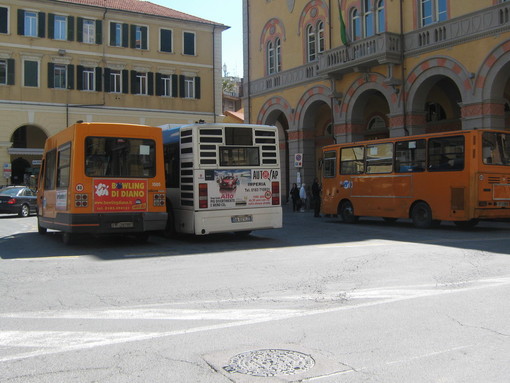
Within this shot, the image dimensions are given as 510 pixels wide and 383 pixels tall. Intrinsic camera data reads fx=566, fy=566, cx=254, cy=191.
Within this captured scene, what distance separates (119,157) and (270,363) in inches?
363

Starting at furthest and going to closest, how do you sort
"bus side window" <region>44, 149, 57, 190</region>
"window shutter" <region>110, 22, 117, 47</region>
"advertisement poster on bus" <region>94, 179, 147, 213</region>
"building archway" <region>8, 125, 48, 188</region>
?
"window shutter" <region>110, 22, 117, 47</region> → "building archway" <region>8, 125, 48, 188</region> → "bus side window" <region>44, 149, 57, 190</region> → "advertisement poster on bus" <region>94, 179, 147, 213</region>

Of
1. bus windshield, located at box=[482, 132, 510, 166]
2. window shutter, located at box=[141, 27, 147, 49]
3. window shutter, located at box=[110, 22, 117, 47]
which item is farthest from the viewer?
window shutter, located at box=[141, 27, 147, 49]

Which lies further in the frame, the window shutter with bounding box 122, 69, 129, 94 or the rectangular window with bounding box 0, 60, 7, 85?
the window shutter with bounding box 122, 69, 129, 94

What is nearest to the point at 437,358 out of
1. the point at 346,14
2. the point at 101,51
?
the point at 346,14

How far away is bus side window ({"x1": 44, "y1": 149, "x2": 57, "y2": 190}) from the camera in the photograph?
47.0ft

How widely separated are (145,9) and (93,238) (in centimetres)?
3341

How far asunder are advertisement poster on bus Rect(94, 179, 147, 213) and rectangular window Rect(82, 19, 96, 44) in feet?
104

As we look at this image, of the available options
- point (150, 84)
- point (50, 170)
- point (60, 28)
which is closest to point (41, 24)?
point (60, 28)

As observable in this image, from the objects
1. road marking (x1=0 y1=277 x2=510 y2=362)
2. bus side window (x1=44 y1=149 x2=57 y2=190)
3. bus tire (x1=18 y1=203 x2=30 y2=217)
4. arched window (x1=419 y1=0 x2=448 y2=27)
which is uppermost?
arched window (x1=419 y1=0 x2=448 y2=27)

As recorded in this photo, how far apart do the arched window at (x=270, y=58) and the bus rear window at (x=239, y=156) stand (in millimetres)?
20578

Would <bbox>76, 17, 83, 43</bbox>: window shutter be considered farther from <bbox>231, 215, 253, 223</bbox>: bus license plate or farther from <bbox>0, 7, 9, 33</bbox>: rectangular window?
<bbox>231, 215, 253, 223</bbox>: bus license plate

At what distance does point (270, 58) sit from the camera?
34.4 meters

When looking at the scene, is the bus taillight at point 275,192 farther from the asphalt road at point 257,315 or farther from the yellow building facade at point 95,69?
the yellow building facade at point 95,69

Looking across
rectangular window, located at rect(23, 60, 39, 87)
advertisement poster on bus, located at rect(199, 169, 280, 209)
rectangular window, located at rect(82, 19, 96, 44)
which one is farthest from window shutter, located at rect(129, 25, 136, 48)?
advertisement poster on bus, located at rect(199, 169, 280, 209)
